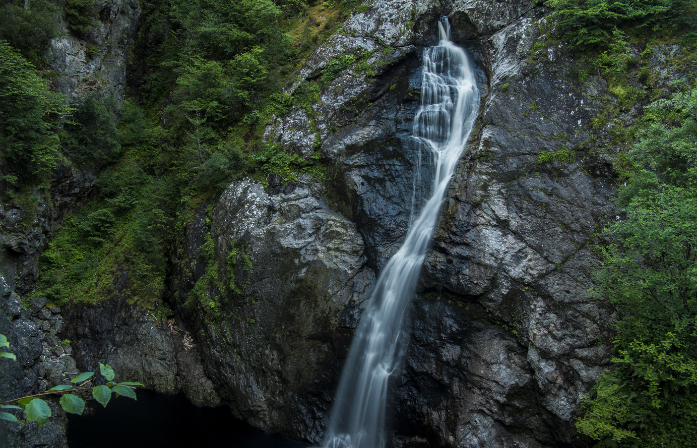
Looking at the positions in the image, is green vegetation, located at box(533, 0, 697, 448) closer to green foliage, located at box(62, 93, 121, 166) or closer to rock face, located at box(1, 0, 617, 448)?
rock face, located at box(1, 0, 617, 448)

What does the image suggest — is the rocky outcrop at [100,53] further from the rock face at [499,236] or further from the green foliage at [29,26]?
the rock face at [499,236]

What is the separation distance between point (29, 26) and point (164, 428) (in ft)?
48.6

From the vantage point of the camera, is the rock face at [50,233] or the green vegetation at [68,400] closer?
the green vegetation at [68,400]

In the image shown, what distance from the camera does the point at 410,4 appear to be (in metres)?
14.0

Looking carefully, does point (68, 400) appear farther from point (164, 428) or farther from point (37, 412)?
point (164, 428)

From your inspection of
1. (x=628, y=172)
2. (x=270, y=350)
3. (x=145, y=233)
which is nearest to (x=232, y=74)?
(x=145, y=233)

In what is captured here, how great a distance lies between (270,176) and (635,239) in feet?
32.0

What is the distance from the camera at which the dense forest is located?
7.05 meters

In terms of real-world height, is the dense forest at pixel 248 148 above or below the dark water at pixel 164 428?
above

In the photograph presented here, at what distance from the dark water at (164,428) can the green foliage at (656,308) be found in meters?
7.52

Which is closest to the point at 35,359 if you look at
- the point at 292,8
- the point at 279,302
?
the point at 279,302

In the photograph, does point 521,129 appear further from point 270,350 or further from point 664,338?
point 270,350

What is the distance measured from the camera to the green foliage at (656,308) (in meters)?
6.70

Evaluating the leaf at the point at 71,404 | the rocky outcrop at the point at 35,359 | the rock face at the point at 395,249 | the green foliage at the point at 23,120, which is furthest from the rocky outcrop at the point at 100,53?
the leaf at the point at 71,404
